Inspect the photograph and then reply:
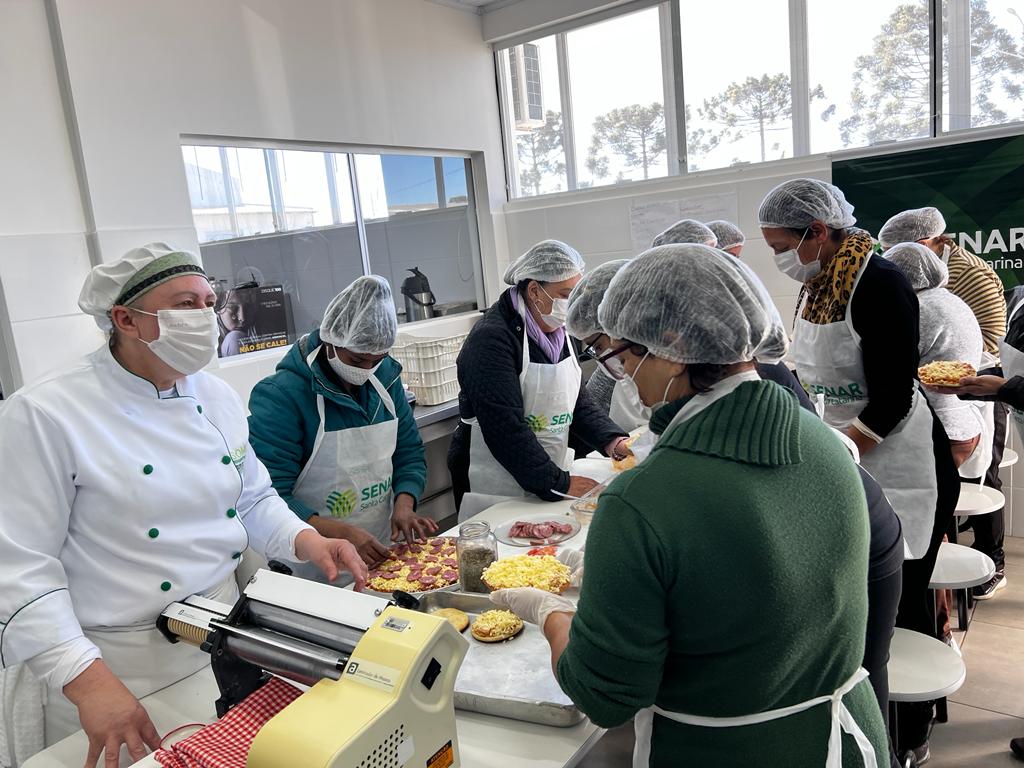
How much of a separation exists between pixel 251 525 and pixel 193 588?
300 mm

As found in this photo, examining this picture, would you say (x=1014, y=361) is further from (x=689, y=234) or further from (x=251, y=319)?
(x=251, y=319)

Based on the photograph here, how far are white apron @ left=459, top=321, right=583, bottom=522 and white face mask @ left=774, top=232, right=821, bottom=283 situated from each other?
0.86 m

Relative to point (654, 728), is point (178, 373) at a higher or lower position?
higher

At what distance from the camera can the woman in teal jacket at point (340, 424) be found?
2.23m

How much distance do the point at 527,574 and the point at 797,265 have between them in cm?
152

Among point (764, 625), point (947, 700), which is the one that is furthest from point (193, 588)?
point (947, 700)

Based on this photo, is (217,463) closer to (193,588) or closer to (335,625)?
(193,588)

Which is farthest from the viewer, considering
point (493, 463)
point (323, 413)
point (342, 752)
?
point (493, 463)

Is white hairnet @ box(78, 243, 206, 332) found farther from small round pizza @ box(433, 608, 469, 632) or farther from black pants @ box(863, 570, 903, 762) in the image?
black pants @ box(863, 570, 903, 762)

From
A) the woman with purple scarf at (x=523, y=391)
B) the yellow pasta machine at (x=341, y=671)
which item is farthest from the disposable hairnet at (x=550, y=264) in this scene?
the yellow pasta machine at (x=341, y=671)

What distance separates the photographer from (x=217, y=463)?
1700mm

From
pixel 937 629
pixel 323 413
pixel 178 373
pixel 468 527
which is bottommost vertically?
pixel 937 629

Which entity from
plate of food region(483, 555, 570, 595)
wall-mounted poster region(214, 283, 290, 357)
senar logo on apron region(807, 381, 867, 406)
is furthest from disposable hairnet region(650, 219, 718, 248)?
wall-mounted poster region(214, 283, 290, 357)

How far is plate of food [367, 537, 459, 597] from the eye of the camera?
1869 mm
